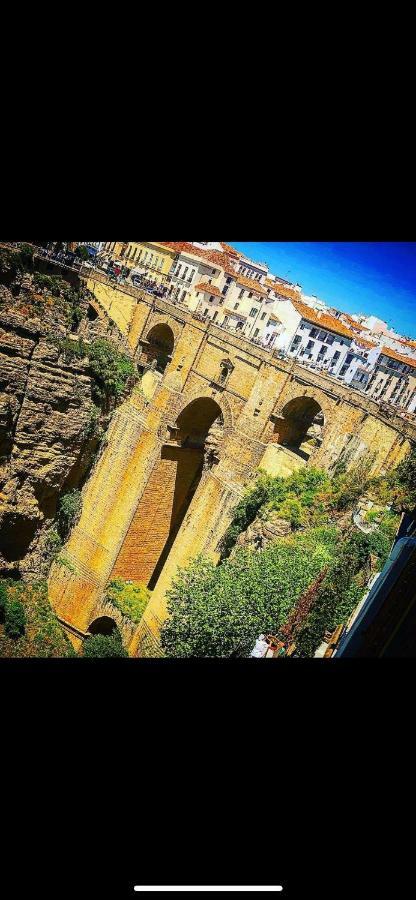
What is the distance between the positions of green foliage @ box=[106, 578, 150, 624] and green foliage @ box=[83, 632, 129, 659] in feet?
2.41

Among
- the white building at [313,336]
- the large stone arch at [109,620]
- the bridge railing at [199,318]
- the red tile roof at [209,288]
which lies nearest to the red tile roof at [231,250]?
the red tile roof at [209,288]

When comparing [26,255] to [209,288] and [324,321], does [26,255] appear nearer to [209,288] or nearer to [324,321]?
[209,288]

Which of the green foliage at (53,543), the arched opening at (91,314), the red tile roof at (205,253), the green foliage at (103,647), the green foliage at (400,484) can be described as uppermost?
the red tile roof at (205,253)

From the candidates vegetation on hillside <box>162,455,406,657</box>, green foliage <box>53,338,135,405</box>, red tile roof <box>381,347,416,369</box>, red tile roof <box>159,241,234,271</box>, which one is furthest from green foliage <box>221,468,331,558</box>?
red tile roof <box>159,241,234,271</box>

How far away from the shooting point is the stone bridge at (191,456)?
48.0 feet

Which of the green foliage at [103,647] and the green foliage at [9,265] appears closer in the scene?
the green foliage at [9,265]

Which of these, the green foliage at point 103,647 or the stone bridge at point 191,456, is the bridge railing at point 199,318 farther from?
the green foliage at point 103,647

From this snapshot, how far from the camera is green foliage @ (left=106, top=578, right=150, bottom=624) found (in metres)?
14.5

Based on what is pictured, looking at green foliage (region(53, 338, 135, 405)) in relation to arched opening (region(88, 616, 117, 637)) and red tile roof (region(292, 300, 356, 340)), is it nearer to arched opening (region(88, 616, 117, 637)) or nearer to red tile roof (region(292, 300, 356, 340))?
arched opening (region(88, 616, 117, 637))

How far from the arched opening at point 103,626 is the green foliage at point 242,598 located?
11.8ft

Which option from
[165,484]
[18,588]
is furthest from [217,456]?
[18,588]
